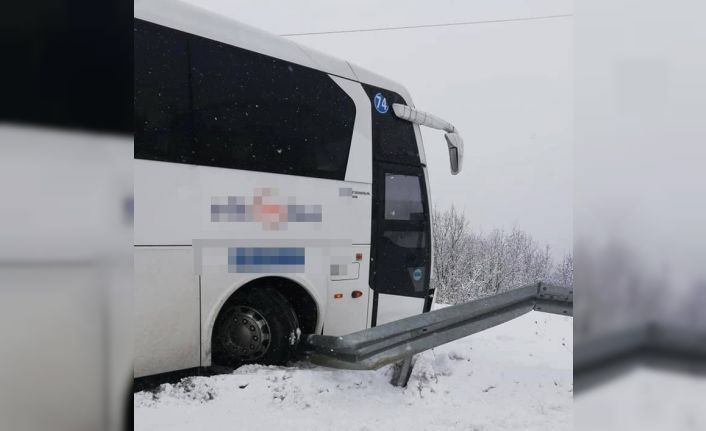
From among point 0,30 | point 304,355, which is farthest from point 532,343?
point 0,30

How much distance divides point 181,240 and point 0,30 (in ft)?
2.75

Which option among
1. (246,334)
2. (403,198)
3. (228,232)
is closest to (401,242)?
(403,198)

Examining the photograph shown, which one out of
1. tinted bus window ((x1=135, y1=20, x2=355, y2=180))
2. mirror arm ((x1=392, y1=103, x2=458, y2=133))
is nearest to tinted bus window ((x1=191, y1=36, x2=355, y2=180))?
tinted bus window ((x1=135, y1=20, x2=355, y2=180))

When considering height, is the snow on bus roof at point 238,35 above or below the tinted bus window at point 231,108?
above

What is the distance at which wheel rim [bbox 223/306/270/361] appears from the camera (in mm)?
1785

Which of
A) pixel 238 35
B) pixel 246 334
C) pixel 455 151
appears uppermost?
pixel 238 35

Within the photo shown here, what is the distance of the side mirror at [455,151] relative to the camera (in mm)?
1606

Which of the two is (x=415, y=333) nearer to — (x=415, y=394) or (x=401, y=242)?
(x=415, y=394)

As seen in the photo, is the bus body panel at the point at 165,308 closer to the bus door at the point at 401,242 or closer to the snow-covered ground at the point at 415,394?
the snow-covered ground at the point at 415,394

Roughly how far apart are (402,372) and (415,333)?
7.6 inches

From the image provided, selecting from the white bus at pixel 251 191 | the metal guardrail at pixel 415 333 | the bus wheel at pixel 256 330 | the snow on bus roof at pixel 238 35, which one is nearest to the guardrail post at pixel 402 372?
the metal guardrail at pixel 415 333

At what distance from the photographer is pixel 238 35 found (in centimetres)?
168

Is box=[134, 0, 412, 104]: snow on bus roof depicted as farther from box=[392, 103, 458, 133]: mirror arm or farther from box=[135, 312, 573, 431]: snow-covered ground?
box=[135, 312, 573, 431]: snow-covered ground

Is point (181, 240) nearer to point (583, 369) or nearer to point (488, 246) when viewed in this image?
point (488, 246)
